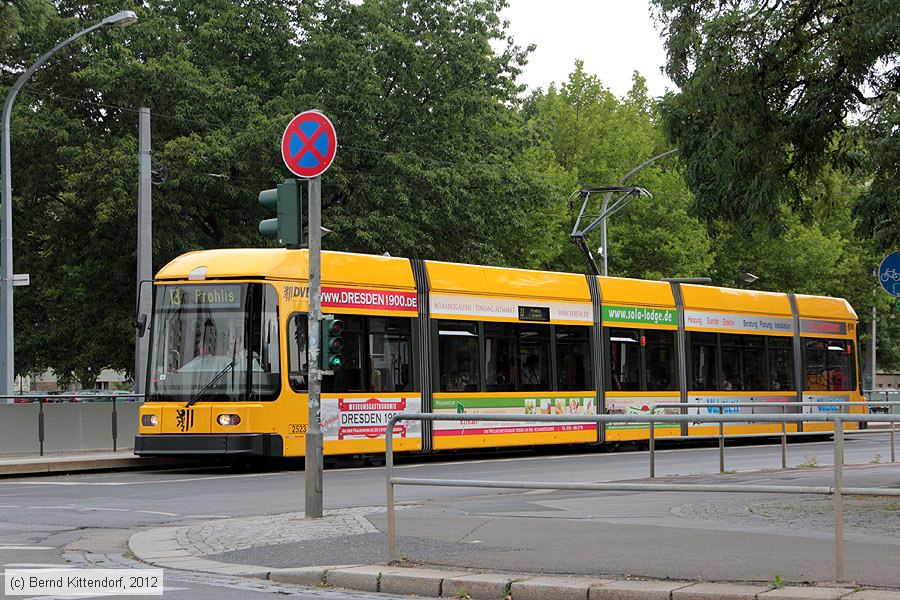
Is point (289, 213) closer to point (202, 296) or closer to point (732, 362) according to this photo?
point (202, 296)

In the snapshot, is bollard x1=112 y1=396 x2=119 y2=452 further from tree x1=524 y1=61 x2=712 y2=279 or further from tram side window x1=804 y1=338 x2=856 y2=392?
tree x1=524 y1=61 x2=712 y2=279

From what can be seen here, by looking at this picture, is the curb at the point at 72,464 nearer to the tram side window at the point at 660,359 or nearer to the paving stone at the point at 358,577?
the tram side window at the point at 660,359

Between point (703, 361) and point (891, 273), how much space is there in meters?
12.6

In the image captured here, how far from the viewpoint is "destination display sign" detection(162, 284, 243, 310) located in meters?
20.0

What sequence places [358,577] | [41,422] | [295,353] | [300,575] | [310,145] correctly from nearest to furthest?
[358,577], [300,575], [310,145], [295,353], [41,422]

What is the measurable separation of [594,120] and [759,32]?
3834 cm

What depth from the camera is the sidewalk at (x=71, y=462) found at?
21.2 m

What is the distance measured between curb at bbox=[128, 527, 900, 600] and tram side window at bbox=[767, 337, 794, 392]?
2242cm

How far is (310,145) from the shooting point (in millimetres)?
13094

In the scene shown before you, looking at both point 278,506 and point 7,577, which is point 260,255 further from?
point 7,577

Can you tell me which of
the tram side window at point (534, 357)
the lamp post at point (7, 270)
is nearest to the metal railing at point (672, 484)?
the tram side window at point (534, 357)

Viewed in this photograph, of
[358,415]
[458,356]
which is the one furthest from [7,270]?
[458,356]

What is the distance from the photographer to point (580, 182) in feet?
173

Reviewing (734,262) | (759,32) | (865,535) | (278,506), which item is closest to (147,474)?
(278,506)
